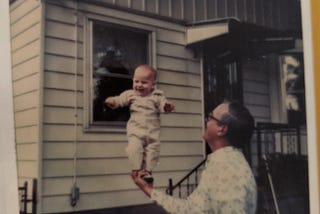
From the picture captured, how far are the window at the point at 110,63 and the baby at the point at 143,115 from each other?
0.9 inches

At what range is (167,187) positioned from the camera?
138cm

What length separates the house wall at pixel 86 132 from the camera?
4.26 ft

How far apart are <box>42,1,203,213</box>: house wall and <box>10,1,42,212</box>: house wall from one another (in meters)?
0.03

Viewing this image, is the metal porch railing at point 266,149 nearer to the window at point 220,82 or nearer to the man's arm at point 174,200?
the man's arm at point 174,200

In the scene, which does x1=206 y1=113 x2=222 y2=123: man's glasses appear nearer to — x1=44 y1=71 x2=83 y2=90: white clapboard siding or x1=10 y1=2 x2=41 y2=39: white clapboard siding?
x1=44 y1=71 x2=83 y2=90: white clapboard siding

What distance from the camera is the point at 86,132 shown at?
1331 millimetres

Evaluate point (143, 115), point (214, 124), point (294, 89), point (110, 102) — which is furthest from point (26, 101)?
point (294, 89)

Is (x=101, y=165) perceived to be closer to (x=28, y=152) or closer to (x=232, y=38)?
(x=28, y=152)

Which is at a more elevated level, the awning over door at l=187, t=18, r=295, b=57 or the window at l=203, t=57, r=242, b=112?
the awning over door at l=187, t=18, r=295, b=57

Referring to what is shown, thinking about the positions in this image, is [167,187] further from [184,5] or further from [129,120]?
[184,5]

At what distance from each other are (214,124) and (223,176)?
177 mm

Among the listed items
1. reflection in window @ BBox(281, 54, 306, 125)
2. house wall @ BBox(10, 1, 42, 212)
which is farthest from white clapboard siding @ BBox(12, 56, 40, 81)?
reflection in window @ BBox(281, 54, 306, 125)

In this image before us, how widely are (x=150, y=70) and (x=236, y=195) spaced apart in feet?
1.65

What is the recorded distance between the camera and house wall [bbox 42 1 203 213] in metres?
1.30
